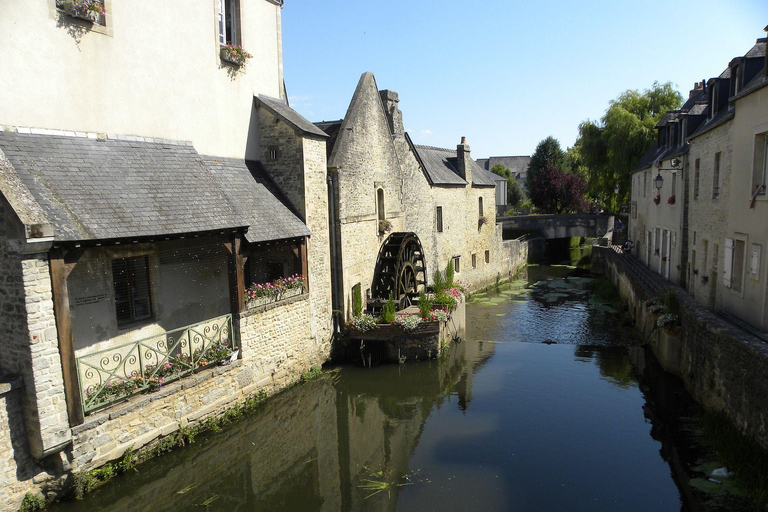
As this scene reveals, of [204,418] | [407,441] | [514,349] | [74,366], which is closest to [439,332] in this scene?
[514,349]

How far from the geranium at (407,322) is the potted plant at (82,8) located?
883 centimetres

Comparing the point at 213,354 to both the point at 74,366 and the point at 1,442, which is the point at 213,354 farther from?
the point at 1,442

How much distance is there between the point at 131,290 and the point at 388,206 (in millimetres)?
8492

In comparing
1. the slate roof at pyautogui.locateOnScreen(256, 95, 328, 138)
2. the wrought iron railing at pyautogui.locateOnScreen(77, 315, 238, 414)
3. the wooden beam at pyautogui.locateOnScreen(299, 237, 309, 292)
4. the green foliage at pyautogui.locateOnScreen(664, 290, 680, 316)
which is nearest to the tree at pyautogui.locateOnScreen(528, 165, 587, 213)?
the green foliage at pyautogui.locateOnScreen(664, 290, 680, 316)

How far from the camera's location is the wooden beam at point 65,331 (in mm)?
6621

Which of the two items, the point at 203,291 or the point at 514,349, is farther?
the point at 514,349

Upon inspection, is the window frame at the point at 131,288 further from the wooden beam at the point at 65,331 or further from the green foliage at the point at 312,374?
the green foliage at the point at 312,374

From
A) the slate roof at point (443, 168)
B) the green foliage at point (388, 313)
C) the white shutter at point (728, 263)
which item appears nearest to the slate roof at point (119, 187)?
the green foliage at point (388, 313)

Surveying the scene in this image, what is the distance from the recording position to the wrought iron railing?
734 cm

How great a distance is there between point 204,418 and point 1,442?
308cm

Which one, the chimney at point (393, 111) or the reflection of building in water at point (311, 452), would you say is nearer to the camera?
the reflection of building in water at point (311, 452)

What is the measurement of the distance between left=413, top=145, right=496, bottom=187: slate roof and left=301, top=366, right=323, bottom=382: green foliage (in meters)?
9.68

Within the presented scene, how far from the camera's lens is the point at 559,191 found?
4238 cm

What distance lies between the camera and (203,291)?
10.4m
